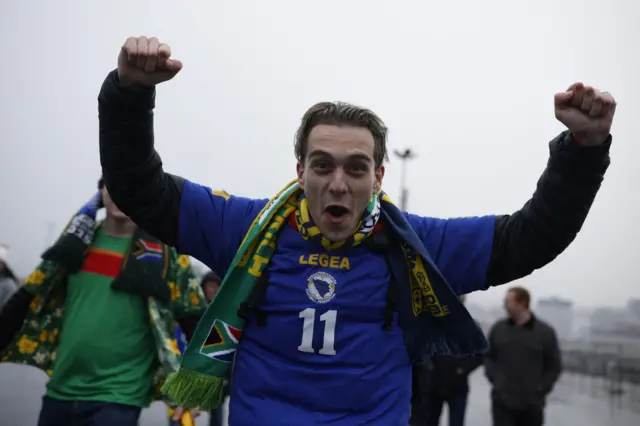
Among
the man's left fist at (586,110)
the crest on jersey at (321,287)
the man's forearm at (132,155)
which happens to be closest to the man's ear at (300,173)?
the crest on jersey at (321,287)

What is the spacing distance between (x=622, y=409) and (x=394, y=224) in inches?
430

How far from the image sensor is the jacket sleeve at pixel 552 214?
216 centimetres

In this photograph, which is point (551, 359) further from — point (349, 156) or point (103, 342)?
point (349, 156)

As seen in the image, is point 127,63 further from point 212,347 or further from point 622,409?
point 622,409

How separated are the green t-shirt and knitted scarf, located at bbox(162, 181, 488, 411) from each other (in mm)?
1374

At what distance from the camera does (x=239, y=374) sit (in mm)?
2385

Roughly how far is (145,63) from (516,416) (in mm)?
5314

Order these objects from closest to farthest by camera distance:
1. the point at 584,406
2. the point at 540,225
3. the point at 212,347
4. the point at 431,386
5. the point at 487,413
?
1. the point at 540,225
2. the point at 212,347
3. the point at 431,386
4. the point at 487,413
5. the point at 584,406

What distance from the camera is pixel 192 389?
2.40 meters

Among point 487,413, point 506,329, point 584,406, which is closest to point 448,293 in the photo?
point 506,329

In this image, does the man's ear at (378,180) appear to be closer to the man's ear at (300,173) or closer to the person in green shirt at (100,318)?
the man's ear at (300,173)

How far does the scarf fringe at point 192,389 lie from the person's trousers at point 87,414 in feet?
4.39

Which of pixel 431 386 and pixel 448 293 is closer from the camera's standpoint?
pixel 448 293

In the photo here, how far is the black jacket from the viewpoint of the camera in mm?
6184
